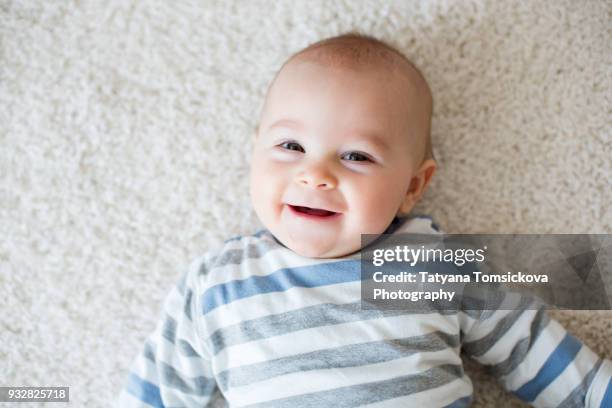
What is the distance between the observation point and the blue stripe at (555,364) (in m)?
0.95

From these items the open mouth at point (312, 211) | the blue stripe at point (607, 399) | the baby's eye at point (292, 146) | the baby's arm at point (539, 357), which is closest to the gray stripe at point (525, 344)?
the baby's arm at point (539, 357)

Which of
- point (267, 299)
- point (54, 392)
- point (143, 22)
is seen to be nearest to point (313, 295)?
point (267, 299)

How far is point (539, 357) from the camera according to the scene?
3.13 feet

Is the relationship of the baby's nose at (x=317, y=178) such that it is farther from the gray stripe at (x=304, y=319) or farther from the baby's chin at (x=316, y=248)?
the gray stripe at (x=304, y=319)

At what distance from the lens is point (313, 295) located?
0.93 meters

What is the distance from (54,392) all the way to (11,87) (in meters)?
0.59

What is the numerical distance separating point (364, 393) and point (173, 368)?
1.09ft

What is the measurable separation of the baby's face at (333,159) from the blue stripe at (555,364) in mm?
361

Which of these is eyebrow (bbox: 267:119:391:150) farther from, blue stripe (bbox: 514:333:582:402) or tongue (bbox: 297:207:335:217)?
blue stripe (bbox: 514:333:582:402)

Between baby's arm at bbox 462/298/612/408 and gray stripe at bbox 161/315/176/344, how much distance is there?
1.64 ft

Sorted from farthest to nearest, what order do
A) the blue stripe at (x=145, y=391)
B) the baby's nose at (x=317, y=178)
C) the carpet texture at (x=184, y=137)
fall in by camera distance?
1. the carpet texture at (x=184, y=137)
2. the blue stripe at (x=145, y=391)
3. the baby's nose at (x=317, y=178)

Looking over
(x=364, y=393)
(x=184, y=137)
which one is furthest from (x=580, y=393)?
(x=184, y=137)

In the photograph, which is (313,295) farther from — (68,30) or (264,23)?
(68,30)

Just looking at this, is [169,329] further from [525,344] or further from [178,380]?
[525,344]
